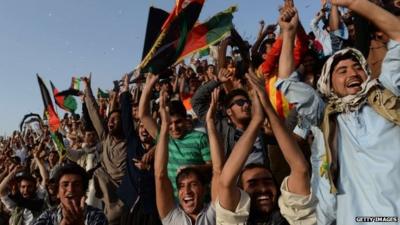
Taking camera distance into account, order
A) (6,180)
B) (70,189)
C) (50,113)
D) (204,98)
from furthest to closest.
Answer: (50,113)
(6,180)
(204,98)
(70,189)

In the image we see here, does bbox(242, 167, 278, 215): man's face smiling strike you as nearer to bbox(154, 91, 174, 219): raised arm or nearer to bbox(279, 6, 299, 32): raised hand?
bbox(154, 91, 174, 219): raised arm

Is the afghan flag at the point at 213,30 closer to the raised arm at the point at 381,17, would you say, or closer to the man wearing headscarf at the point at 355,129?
the man wearing headscarf at the point at 355,129

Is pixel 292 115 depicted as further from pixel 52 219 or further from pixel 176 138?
pixel 52 219

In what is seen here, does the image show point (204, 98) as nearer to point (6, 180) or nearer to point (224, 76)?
point (224, 76)

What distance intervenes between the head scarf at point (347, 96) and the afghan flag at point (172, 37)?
82.2 inches

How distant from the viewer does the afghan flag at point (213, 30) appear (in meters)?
5.33

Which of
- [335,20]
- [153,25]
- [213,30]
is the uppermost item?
[213,30]

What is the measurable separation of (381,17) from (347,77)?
36cm

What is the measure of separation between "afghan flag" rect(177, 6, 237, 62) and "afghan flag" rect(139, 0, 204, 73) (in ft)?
1.31

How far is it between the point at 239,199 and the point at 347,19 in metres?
3.31

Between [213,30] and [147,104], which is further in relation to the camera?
[213,30]

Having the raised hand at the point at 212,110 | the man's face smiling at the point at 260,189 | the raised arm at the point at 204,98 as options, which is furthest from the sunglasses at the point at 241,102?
the man's face smiling at the point at 260,189

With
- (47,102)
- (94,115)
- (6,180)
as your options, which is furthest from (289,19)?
(47,102)

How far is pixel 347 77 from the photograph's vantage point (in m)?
2.62
